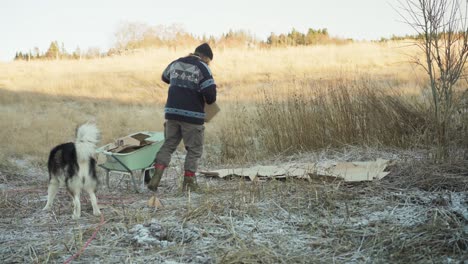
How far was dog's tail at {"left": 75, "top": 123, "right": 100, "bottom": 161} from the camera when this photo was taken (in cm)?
442

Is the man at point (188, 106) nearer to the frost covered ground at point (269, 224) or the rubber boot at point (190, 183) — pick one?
the rubber boot at point (190, 183)

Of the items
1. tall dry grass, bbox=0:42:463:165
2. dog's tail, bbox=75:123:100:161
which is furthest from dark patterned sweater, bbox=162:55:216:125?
tall dry grass, bbox=0:42:463:165

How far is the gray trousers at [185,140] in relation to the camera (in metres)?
5.41

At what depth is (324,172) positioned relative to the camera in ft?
A: 17.7

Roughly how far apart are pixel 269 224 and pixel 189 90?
6.48 ft

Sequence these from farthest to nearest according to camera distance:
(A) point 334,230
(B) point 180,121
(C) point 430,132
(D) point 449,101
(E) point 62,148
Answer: (C) point 430,132, (D) point 449,101, (B) point 180,121, (E) point 62,148, (A) point 334,230

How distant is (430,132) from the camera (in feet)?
21.7

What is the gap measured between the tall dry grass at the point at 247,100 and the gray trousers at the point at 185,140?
2306mm

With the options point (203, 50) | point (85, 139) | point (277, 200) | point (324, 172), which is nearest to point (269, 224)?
point (277, 200)

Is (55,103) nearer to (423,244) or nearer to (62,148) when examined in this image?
(62,148)

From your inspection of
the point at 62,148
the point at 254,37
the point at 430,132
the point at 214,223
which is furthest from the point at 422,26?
the point at 254,37

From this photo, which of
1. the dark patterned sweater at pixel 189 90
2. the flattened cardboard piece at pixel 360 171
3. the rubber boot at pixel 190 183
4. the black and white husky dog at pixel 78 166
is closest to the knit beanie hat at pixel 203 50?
the dark patterned sweater at pixel 189 90

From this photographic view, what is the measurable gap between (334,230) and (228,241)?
2.63 ft

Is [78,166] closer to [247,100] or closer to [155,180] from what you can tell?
[155,180]
